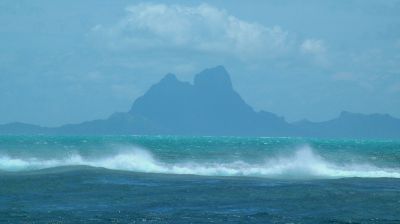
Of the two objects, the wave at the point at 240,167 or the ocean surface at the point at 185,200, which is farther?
the wave at the point at 240,167

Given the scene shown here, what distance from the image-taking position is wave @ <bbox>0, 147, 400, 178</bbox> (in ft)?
201

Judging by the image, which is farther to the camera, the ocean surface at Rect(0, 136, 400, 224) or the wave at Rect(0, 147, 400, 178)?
the wave at Rect(0, 147, 400, 178)

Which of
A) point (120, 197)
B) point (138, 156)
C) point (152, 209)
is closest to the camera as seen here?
point (152, 209)

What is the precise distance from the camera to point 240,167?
66.2 meters

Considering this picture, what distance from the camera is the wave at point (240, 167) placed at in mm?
61312

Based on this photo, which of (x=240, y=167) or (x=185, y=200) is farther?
(x=240, y=167)

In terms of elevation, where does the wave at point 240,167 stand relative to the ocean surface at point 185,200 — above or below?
above

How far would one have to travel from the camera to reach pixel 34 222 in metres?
26.0

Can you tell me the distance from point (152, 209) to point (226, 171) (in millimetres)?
32345

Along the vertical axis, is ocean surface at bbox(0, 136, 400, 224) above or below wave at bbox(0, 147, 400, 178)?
below

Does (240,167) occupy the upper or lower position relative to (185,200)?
upper

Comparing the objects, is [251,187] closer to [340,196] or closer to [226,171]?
[340,196]

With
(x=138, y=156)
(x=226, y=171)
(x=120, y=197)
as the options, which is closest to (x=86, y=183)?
(x=120, y=197)

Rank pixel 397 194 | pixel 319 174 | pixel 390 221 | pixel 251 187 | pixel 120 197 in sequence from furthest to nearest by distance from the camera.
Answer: pixel 319 174 → pixel 251 187 → pixel 397 194 → pixel 120 197 → pixel 390 221
